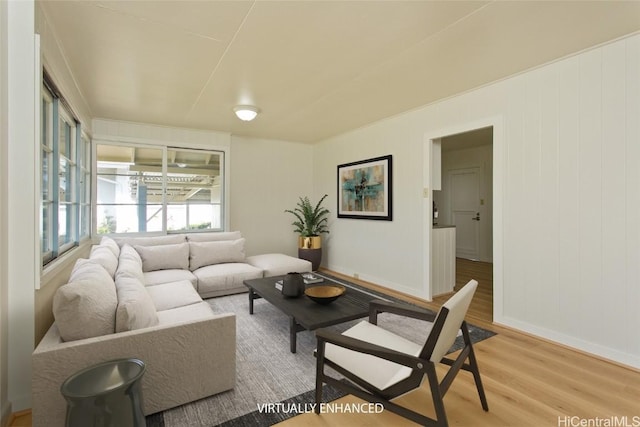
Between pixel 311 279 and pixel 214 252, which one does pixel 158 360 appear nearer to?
pixel 311 279

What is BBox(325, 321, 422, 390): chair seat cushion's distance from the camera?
1.48 meters

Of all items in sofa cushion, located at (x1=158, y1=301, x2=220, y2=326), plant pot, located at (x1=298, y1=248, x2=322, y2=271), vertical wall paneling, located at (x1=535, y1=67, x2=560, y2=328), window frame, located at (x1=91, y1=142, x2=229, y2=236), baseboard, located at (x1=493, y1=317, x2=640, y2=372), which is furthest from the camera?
plant pot, located at (x1=298, y1=248, x2=322, y2=271)

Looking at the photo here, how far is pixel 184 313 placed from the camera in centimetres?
226

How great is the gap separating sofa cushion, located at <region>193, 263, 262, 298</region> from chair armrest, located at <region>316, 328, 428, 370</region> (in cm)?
246

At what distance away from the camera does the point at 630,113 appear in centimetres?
224

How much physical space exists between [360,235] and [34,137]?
156 inches

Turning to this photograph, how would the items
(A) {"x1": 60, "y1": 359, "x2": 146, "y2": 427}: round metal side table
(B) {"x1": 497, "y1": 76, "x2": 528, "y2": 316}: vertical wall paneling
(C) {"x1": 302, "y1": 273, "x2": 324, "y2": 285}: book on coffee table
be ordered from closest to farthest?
1. (A) {"x1": 60, "y1": 359, "x2": 146, "y2": 427}: round metal side table
2. (B) {"x1": 497, "y1": 76, "x2": 528, "y2": 316}: vertical wall paneling
3. (C) {"x1": 302, "y1": 273, "x2": 324, "y2": 285}: book on coffee table

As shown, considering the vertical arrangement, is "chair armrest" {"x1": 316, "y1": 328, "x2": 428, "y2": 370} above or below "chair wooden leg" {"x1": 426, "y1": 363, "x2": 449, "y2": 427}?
above

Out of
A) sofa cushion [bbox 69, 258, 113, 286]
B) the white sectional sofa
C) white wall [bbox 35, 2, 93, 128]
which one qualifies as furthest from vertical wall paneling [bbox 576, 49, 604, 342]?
white wall [bbox 35, 2, 93, 128]

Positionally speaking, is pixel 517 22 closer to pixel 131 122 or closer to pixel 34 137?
pixel 34 137

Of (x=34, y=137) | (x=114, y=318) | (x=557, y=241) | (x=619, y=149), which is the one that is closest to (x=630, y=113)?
(x=619, y=149)

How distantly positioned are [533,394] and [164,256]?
389cm

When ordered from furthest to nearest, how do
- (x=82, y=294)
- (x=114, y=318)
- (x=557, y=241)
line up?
(x=557, y=241) → (x=114, y=318) → (x=82, y=294)

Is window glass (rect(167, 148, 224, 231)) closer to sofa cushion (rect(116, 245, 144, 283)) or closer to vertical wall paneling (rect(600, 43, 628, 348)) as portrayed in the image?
sofa cushion (rect(116, 245, 144, 283))
